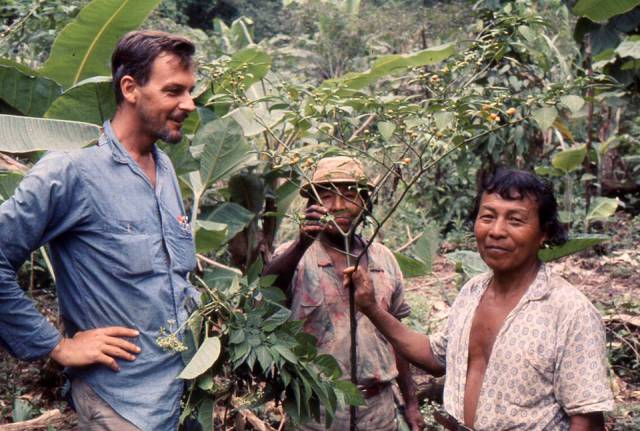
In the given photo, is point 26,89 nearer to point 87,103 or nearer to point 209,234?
point 87,103

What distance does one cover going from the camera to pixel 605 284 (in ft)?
23.5

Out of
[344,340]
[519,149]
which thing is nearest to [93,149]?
[344,340]

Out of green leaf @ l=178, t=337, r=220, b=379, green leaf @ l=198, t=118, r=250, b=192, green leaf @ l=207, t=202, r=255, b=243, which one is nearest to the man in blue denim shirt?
green leaf @ l=178, t=337, r=220, b=379

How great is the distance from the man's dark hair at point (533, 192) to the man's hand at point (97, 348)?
1.19 meters

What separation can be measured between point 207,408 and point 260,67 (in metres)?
1.96

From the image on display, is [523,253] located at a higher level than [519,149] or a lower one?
higher

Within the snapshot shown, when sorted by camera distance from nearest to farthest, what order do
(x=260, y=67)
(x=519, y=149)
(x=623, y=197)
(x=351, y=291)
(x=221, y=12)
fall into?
(x=351, y=291)
(x=260, y=67)
(x=519, y=149)
(x=623, y=197)
(x=221, y=12)

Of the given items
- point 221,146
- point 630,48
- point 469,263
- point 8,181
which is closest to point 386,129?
point 221,146

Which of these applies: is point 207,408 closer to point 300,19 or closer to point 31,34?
point 31,34

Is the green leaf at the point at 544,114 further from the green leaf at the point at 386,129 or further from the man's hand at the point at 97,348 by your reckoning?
the man's hand at the point at 97,348

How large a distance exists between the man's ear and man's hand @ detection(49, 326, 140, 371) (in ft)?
2.25

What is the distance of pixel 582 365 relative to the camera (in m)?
2.29

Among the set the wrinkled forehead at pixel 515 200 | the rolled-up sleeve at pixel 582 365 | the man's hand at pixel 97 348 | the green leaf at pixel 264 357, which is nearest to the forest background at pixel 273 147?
the green leaf at pixel 264 357

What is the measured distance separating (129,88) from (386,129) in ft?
2.59
